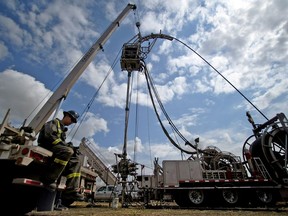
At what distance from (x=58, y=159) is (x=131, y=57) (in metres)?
10.4

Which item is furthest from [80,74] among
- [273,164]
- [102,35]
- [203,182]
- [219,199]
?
[273,164]

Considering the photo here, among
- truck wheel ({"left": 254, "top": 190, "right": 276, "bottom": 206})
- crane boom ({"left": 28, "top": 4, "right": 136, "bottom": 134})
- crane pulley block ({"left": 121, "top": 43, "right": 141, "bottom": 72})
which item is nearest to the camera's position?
crane boom ({"left": 28, "top": 4, "right": 136, "bottom": 134})

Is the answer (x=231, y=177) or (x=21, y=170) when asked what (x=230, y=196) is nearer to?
(x=231, y=177)

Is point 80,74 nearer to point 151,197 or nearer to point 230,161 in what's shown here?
point 151,197

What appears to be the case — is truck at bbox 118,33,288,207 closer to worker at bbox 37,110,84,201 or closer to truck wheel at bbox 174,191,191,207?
truck wheel at bbox 174,191,191,207

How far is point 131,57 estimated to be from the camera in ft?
42.0

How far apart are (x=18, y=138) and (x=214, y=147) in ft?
36.9

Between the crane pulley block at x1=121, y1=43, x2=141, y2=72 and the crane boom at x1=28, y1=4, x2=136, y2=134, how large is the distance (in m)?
2.77

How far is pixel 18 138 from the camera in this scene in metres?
3.23

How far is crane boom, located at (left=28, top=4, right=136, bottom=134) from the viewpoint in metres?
5.71

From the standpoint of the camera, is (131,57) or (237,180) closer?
(237,180)

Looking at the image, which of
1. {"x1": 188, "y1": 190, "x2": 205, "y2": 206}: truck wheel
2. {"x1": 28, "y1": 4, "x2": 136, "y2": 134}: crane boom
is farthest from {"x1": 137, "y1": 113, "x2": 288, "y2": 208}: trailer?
{"x1": 28, "y1": 4, "x2": 136, "y2": 134}: crane boom

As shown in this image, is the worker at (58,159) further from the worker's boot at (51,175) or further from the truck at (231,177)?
the truck at (231,177)

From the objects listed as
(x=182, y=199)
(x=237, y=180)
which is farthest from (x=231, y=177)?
(x=182, y=199)
